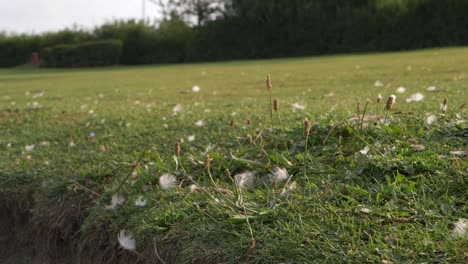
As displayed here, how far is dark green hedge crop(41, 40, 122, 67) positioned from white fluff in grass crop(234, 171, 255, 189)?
2941cm

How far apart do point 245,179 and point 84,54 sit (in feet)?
97.7

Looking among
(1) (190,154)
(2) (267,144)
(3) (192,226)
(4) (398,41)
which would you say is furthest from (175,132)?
(4) (398,41)

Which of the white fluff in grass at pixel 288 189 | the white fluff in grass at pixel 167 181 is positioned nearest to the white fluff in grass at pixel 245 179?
the white fluff in grass at pixel 288 189

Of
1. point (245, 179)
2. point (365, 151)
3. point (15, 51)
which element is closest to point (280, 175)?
point (245, 179)

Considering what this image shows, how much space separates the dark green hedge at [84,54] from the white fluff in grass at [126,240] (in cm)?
2941

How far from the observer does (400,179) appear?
2.16 m

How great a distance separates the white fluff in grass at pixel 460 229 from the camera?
67.1 inches

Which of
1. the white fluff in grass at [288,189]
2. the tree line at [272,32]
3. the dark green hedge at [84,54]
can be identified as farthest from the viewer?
the dark green hedge at [84,54]

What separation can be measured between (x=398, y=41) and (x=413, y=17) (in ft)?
4.58

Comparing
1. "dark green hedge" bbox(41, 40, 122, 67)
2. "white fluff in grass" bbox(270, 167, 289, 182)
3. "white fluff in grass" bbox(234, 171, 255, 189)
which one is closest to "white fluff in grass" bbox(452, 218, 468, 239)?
"white fluff in grass" bbox(270, 167, 289, 182)

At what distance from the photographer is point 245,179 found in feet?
8.07

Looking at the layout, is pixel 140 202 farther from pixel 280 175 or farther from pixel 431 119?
pixel 431 119

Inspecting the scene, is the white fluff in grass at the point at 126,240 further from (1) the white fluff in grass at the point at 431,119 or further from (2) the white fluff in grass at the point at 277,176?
(1) the white fluff in grass at the point at 431,119

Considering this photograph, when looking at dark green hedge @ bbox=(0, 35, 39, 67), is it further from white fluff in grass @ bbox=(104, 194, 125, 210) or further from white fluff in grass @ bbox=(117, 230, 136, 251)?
white fluff in grass @ bbox=(117, 230, 136, 251)
